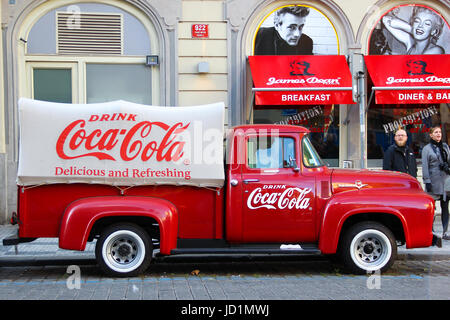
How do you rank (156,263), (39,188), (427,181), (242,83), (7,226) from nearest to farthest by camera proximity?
(39,188), (156,263), (427,181), (7,226), (242,83)

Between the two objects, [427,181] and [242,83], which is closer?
[427,181]

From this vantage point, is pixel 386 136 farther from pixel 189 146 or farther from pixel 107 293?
pixel 107 293

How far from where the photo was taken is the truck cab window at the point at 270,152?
275 inches

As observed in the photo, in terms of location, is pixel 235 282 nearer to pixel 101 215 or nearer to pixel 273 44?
pixel 101 215

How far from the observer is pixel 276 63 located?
1198 cm

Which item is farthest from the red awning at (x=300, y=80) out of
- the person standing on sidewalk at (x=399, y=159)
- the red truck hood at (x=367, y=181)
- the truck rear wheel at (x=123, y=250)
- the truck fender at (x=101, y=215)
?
the truck rear wheel at (x=123, y=250)

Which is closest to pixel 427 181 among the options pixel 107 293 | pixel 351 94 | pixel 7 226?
pixel 351 94

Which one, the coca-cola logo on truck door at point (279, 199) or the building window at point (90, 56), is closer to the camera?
the coca-cola logo on truck door at point (279, 199)

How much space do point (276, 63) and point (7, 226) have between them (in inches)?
284

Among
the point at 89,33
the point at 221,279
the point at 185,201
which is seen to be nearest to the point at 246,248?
the point at 221,279

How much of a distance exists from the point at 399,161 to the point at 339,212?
10.2 ft

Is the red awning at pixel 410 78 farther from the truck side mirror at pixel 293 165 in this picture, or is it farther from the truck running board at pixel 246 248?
the truck running board at pixel 246 248

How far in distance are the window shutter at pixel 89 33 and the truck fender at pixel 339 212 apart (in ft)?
25.3

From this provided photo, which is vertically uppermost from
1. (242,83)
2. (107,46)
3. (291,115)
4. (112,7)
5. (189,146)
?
(112,7)
